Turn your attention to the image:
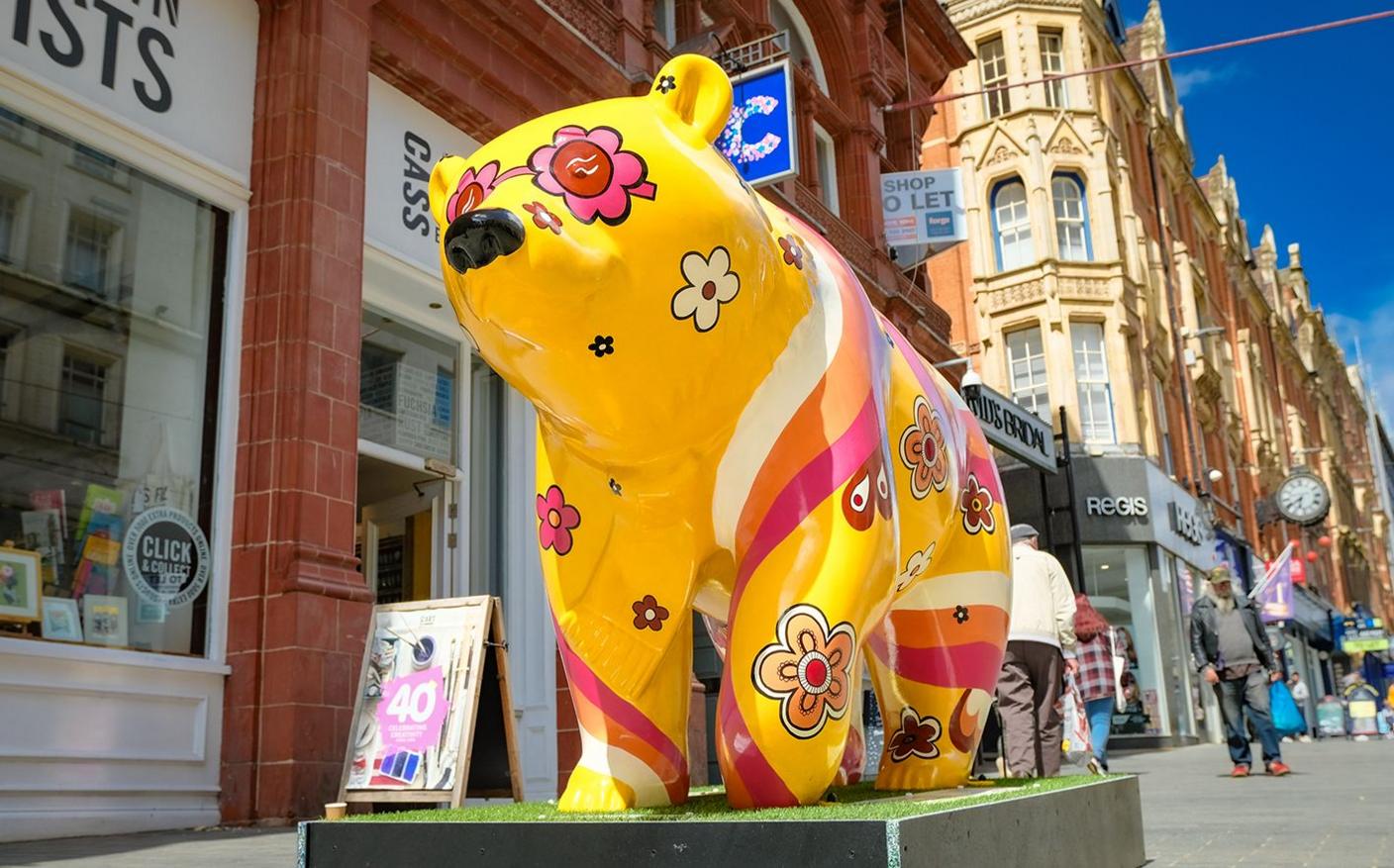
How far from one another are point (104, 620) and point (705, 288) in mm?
4771

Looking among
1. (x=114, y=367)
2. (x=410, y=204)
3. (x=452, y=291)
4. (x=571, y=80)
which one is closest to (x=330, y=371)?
(x=114, y=367)

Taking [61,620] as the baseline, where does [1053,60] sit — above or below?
above

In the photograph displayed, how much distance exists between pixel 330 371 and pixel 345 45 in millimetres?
2185

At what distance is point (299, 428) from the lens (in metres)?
6.63

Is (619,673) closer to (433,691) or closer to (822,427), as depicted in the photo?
(822,427)

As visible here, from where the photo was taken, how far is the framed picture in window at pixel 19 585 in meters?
5.63

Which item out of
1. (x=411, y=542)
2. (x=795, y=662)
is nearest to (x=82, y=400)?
(x=411, y=542)

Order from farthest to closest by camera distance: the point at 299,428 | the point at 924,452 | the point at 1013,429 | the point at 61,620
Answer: the point at 1013,429 → the point at 299,428 → the point at 61,620 → the point at 924,452

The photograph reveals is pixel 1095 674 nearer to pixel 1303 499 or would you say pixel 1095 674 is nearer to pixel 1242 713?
pixel 1242 713

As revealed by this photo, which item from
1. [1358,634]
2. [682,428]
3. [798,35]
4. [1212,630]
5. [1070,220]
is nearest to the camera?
[682,428]

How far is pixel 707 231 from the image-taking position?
2646mm

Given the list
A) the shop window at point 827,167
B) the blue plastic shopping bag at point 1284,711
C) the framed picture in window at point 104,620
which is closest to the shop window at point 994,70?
the shop window at point 827,167

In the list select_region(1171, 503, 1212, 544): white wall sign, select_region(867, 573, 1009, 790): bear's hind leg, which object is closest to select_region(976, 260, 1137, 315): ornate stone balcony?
select_region(1171, 503, 1212, 544): white wall sign

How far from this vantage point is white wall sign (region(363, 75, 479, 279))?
811 cm
